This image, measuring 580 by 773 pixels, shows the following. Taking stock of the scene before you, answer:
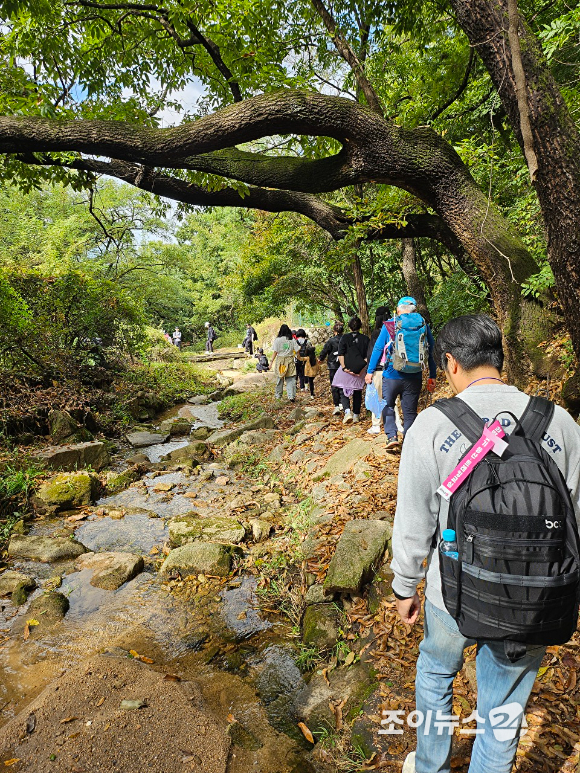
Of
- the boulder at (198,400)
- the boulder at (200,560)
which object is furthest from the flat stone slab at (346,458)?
the boulder at (198,400)

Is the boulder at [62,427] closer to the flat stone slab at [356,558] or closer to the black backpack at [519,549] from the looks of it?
the flat stone slab at [356,558]

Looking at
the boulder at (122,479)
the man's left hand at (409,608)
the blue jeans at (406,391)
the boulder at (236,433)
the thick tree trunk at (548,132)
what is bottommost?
the boulder at (122,479)

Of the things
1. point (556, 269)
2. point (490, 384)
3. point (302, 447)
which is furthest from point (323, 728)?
point (302, 447)

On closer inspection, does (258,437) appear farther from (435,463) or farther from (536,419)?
(536,419)

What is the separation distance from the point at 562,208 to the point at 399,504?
3239 millimetres

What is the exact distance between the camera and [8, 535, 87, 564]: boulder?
546cm

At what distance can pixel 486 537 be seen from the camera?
4.78 feet

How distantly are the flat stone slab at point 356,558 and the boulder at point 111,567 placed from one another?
8.45 feet

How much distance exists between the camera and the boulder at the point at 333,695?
289cm

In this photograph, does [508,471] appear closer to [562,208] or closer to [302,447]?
[562,208]

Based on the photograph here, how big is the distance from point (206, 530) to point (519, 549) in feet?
15.9

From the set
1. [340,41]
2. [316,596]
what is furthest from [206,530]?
[340,41]

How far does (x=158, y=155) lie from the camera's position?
4707 mm

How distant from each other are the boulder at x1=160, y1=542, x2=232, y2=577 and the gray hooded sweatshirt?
361cm
